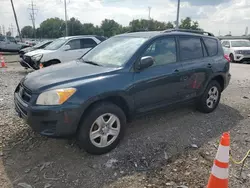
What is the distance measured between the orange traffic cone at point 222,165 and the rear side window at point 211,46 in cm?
292

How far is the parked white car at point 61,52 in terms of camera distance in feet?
28.8

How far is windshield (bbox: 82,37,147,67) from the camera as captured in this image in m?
3.58

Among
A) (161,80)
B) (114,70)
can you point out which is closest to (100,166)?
(114,70)

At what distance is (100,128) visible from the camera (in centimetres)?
313

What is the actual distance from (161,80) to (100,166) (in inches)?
→ 65.2

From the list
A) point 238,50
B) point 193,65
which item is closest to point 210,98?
point 193,65

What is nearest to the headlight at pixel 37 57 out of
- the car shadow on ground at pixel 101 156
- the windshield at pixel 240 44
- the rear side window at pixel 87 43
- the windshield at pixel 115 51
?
the rear side window at pixel 87 43

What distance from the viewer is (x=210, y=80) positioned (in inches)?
186

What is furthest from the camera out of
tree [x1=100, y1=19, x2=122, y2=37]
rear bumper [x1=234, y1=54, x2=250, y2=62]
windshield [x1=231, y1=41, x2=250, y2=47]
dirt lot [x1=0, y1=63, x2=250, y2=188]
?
tree [x1=100, y1=19, x2=122, y2=37]

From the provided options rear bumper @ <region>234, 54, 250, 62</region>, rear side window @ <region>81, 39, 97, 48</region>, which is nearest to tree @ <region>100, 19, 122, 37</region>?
rear bumper @ <region>234, 54, 250, 62</region>

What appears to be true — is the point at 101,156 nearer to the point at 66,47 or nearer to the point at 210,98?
the point at 210,98

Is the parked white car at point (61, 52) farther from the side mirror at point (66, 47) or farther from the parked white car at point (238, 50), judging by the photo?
the parked white car at point (238, 50)

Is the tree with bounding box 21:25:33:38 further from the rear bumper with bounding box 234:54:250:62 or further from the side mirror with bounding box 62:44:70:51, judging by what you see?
the side mirror with bounding box 62:44:70:51

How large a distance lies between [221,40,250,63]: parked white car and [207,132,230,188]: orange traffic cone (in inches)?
538
